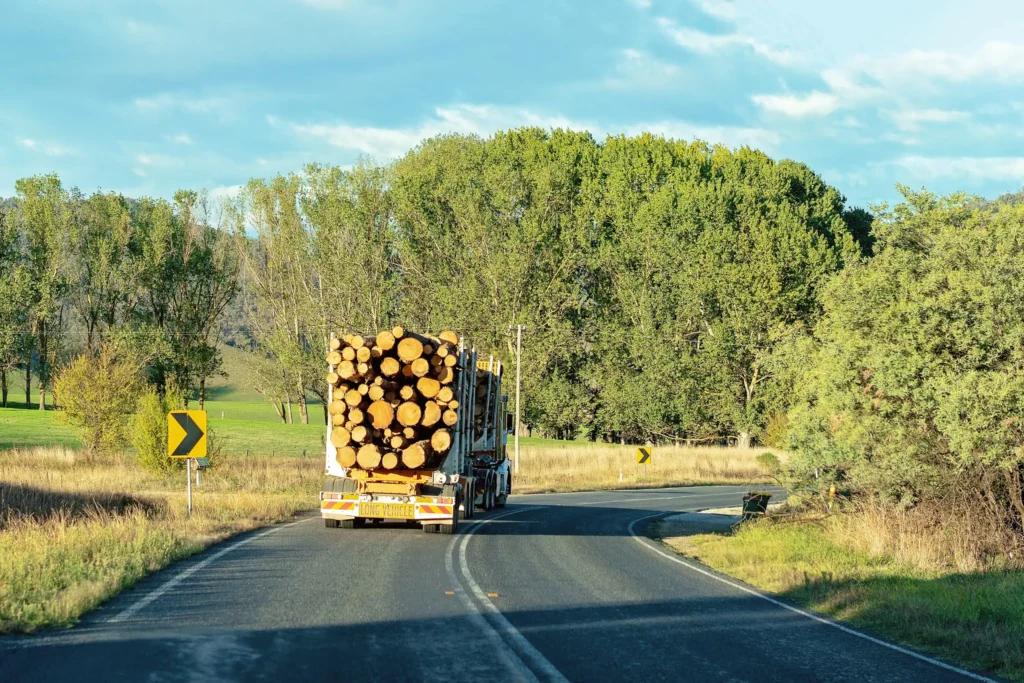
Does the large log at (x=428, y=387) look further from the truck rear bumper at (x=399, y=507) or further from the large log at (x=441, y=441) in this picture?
the truck rear bumper at (x=399, y=507)

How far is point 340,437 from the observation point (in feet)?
61.5

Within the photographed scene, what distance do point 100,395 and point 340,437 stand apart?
20.6 meters

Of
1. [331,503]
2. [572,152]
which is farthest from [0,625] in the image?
[572,152]

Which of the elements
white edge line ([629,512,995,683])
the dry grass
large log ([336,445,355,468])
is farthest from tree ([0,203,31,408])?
white edge line ([629,512,995,683])

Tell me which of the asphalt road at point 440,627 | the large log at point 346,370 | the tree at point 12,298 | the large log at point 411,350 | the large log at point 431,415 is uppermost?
the tree at point 12,298

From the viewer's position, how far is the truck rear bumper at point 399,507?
18953mm

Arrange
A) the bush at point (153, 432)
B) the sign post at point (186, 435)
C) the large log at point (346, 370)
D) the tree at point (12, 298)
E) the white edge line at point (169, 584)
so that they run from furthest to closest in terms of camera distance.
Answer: the tree at point (12, 298) → the bush at point (153, 432) → the sign post at point (186, 435) → the large log at point (346, 370) → the white edge line at point (169, 584)

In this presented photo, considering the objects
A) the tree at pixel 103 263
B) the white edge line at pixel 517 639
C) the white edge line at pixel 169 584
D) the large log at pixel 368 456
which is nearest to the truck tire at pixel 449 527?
the large log at pixel 368 456

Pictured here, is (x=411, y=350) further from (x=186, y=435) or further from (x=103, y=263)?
(x=103, y=263)

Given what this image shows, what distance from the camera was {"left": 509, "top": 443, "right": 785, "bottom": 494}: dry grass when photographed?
46.4m

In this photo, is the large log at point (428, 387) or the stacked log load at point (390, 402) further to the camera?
the large log at point (428, 387)

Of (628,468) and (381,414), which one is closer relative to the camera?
(381,414)

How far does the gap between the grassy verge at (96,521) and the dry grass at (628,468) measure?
13.4 metres

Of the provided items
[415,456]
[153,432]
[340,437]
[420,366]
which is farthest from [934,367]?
[153,432]
